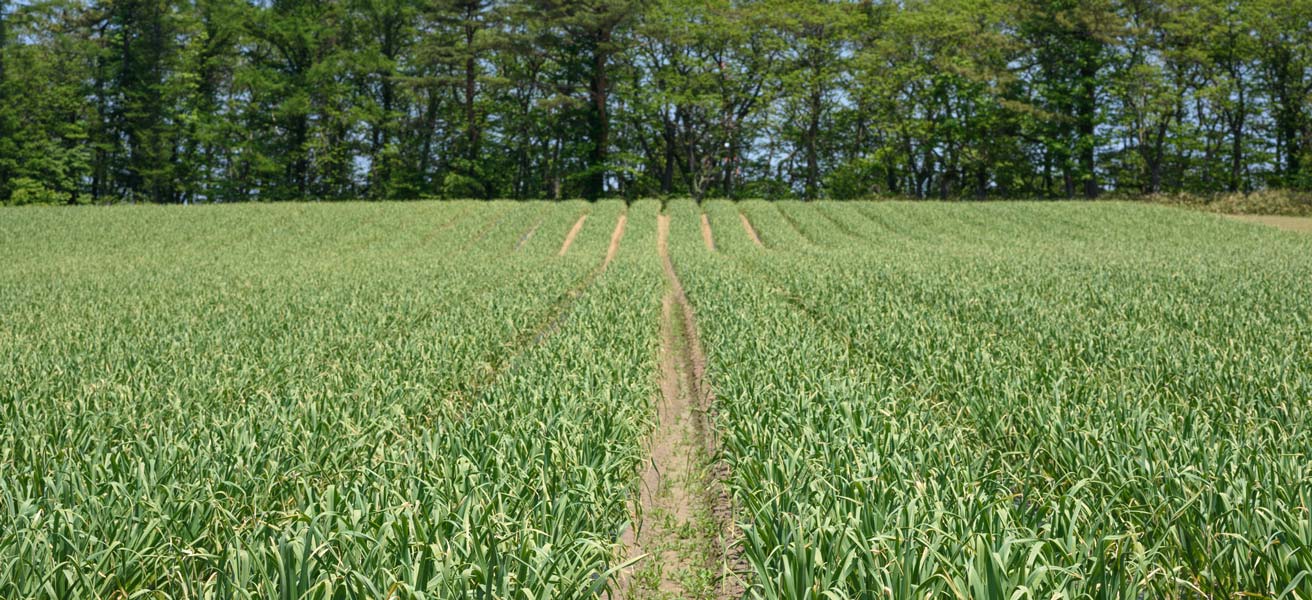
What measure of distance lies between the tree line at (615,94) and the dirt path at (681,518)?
37.8m

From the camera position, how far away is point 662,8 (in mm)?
47531

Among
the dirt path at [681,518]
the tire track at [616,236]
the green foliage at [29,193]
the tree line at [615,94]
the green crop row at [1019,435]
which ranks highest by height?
the tree line at [615,94]

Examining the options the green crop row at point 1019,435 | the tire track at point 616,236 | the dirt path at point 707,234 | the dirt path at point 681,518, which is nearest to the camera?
the green crop row at point 1019,435

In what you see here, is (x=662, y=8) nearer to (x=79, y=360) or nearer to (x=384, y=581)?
(x=79, y=360)

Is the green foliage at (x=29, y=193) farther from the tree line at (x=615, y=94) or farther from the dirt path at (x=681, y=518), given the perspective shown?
the dirt path at (x=681, y=518)

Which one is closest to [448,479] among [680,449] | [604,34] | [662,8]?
[680,449]

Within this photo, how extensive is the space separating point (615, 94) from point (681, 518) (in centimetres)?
4796

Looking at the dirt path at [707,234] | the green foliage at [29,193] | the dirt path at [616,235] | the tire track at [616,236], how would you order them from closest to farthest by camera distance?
the tire track at [616,236] → the dirt path at [616,235] → the dirt path at [707,234] → the green foliage at [29,193]

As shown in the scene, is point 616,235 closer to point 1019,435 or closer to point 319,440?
point 319,440

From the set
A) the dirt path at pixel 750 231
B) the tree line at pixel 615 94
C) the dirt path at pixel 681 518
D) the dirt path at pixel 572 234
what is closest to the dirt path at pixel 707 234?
the dirt path at pixel 750 231

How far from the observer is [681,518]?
4754 mm

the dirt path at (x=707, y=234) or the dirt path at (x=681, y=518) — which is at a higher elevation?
the dirt path at (x=707, y=234)

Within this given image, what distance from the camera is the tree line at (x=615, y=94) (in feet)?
145

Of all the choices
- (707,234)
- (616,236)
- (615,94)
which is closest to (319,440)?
(616,236)
